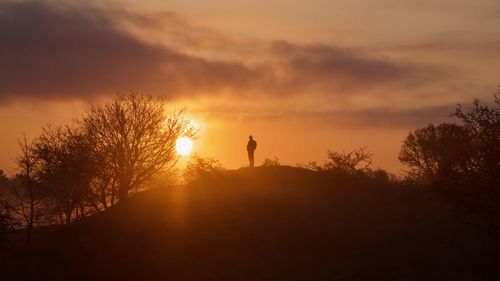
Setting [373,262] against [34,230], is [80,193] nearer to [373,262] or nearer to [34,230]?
[34,230]

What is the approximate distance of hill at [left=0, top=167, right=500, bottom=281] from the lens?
31.8m

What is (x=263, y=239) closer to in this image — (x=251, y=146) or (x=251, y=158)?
(x=251, y=146)

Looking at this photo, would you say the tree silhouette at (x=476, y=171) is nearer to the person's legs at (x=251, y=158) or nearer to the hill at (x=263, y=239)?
the hill at (x=263, y=239)

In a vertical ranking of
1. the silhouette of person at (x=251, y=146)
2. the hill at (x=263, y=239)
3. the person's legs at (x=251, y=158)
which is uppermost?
the silhouette of person at (x=251, y=146)

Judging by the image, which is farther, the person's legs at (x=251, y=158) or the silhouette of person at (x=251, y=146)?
the person's legs at (x=251, y=158)

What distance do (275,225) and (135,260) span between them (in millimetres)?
8952

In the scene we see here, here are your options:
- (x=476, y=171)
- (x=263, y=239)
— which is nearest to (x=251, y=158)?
(x=263, y=239)

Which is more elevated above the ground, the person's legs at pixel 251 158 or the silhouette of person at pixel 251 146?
the silhouette of person at pixel 251 146

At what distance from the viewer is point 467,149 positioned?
29891 mm

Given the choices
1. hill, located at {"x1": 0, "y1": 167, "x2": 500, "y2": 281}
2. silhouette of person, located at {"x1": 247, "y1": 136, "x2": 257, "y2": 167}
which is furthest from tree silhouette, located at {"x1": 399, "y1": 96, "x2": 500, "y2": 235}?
silhouette of person, located at {"x1": 247, "y1": 136, "x2": 257, "y2": 167}

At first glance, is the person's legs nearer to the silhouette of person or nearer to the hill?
the silhouette of person

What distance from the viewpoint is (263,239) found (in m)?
36.0

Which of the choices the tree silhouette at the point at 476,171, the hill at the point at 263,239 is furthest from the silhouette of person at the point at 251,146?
the tree silhouette at the point at 476,171

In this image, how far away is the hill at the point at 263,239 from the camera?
3178 cm
